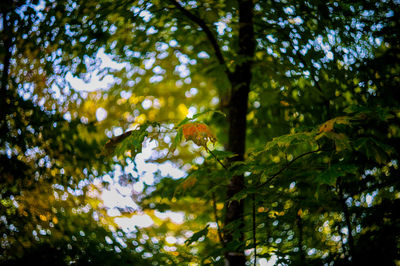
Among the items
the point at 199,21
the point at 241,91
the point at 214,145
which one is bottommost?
the point at 214,145

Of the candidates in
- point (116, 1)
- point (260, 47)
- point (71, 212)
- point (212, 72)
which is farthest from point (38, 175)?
point (260, 47)

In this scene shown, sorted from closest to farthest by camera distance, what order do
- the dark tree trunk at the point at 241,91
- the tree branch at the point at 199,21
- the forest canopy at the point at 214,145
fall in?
the forest canopy at the point at 214,145
the tree branch at the point at 199,21
the dark tree trunk at the point at 241,91

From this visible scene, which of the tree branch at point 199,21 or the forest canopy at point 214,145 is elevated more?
the tree branch at point 199,21

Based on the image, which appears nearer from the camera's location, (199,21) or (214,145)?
(214,145)

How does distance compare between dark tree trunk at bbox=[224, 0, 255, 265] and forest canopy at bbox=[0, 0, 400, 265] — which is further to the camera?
dark tree trunk at bbox=[224, 0, 255, 265]

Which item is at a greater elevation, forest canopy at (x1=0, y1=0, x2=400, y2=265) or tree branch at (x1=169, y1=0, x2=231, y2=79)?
tree branch at (x1=169, y1=0, x2=231, y2=79)

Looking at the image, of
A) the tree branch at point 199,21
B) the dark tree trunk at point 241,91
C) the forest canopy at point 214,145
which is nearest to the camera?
the forest canopy at point 214,145

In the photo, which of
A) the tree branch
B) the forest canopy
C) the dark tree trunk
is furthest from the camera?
the dark tree trunk

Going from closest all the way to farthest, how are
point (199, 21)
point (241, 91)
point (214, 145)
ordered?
point (214, 145), point (199, 21), point (241, 91)

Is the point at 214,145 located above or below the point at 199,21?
below

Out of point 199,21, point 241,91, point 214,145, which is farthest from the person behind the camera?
point 241,91

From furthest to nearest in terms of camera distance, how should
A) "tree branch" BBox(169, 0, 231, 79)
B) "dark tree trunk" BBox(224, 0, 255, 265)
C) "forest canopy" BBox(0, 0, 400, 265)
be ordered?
"dark tree trunk" BBox(224, 0, 255, 265)
"tree branch" BBox(169, 0, 231, 79)
"forest canopy" BBox(0, 0, 400, 265)

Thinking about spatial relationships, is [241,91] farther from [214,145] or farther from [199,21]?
[214,145]

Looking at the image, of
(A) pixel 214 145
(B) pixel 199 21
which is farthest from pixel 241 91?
(A) pixel 214 145
